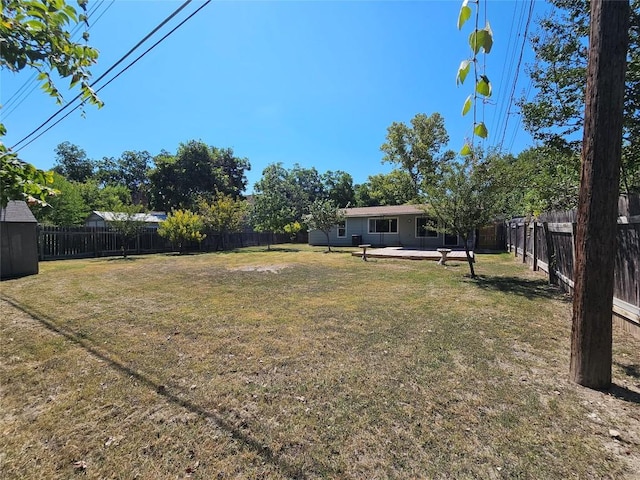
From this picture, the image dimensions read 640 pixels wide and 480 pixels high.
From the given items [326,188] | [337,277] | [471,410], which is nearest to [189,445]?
[471,410]

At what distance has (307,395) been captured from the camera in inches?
113

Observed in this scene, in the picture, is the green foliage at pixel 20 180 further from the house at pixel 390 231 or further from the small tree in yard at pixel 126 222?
the house at pixel 390 231

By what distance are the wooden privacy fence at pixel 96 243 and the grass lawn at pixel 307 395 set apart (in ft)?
36.3

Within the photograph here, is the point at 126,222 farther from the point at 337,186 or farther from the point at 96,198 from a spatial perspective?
the point at 337,186

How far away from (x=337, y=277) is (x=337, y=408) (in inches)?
262

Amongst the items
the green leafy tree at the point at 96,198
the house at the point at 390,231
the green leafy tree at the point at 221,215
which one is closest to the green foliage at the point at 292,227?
the house at the point at 390,231

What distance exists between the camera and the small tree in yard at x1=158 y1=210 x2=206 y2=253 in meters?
17.9

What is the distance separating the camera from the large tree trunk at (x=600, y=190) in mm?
2668

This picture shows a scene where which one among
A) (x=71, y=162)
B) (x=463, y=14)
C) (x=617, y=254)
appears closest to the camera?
(x=463, y=14)

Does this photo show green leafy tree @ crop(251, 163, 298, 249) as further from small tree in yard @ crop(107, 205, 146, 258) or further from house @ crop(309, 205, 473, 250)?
small tree in yard @ crop(107, 205, 146, 258)

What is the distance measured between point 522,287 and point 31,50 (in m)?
8.97

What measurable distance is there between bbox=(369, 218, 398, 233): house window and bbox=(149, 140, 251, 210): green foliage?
1519 cm

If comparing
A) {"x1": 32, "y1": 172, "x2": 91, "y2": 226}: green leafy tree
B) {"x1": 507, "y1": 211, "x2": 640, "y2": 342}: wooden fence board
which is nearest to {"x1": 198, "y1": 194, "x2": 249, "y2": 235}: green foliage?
{"x1": 32, "y1": 172, "x2": 91, "y2": 226}: green leafy tree

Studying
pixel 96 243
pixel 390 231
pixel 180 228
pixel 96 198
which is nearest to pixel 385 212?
pixel 390 231
